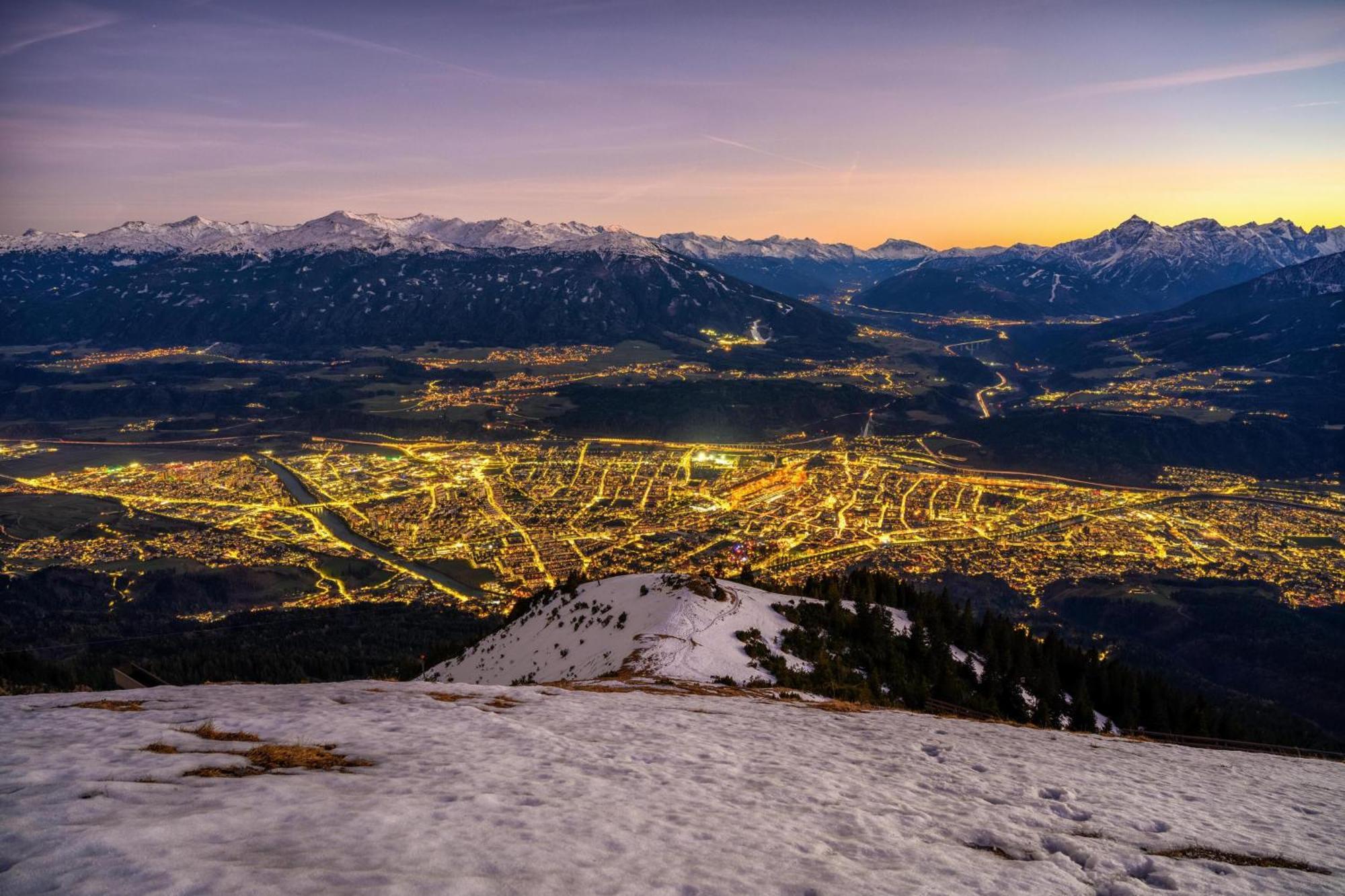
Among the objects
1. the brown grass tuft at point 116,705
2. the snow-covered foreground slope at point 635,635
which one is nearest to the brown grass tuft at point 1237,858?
the snow-covered foreground slope at point 635,635

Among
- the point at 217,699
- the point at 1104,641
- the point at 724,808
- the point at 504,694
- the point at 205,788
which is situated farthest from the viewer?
the point at 1104,641

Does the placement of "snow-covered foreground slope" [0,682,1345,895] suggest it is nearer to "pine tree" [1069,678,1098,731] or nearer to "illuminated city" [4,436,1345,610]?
"pine tree" [1069,678,1098,731]

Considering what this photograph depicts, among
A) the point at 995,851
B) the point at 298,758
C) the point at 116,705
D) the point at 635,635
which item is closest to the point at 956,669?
the point at 635,635

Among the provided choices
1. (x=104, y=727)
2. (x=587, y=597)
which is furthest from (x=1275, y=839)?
(x=587, y=597)

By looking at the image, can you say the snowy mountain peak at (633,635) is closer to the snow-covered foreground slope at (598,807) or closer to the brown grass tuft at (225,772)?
the snow-covered foreground slope at (598,807)

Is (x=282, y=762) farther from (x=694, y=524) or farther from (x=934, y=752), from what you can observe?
(x=694, y=524)

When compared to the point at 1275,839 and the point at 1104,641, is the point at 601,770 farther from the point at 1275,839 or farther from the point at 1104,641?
the point at 1104,641
